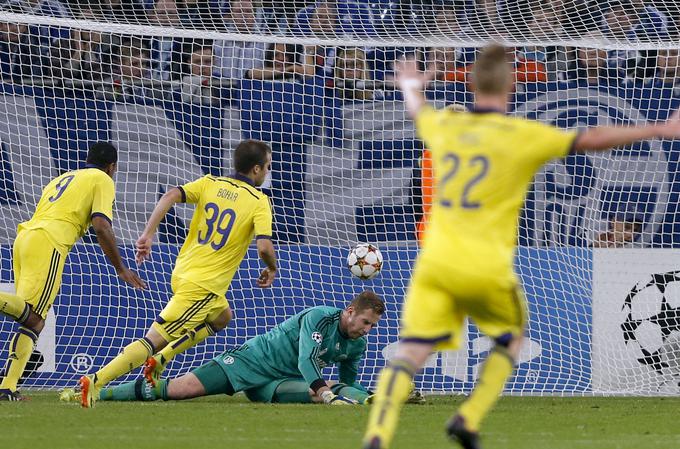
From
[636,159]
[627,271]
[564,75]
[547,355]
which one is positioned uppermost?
[564,75]

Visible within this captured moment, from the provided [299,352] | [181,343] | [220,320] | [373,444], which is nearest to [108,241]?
[181,343]

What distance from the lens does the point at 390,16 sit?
1241 centimetres

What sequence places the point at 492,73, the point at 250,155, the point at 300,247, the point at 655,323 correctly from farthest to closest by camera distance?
the point at 300,247, the point at 655,323, the point at 250,155, the point at 492,73

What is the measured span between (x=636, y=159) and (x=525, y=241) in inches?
55.4

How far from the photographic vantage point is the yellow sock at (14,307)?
8602 millimetres

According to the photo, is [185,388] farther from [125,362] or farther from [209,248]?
[209,248]

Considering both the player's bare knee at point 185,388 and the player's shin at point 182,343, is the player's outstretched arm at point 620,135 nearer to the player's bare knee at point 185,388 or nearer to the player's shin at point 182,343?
the player's shin at point 182,343

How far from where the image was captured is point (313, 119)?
38.8 ft

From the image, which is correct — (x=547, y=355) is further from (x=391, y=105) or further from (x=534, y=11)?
(x=534, y=11)

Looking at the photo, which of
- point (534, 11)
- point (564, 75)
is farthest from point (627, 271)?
point (534, 11)

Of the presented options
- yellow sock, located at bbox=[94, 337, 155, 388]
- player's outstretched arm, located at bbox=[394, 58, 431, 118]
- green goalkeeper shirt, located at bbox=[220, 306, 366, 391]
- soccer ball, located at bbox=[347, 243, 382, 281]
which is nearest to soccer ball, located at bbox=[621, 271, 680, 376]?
soccer ball, located at bbox=[347, 243, 382, 281]

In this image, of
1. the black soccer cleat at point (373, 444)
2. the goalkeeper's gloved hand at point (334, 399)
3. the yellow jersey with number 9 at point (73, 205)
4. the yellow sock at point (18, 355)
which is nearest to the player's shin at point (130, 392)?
the yellow sock at point (18, 355)

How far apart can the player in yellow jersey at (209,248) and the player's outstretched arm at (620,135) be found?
4.04 m

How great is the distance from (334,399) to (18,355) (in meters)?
2.21
